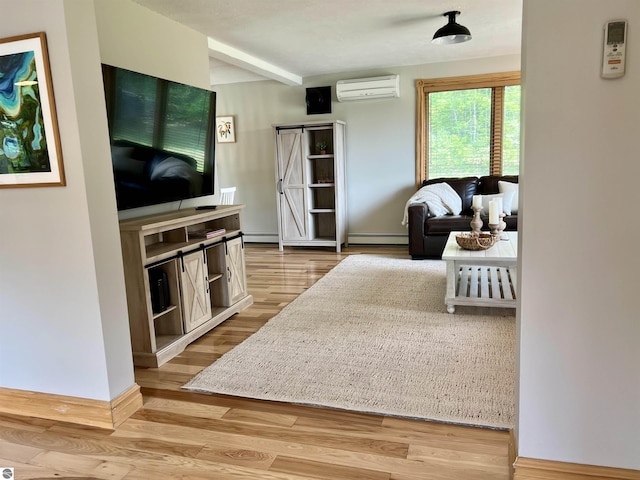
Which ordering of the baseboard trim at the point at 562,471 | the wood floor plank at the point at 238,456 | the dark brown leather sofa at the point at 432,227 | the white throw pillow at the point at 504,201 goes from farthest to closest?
the white throw pillow at the point at 504,201
the dark brown leather sofa at the point at 432,227
the wood floor plank at the point at 238,456
the baseboard trim at the point at 562,471

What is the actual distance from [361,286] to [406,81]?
3104 millimetres

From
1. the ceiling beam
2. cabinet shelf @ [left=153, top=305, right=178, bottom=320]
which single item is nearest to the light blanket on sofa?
the ceiling beam

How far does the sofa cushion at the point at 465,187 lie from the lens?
581 centimetres

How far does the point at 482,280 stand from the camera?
4352 millimetres

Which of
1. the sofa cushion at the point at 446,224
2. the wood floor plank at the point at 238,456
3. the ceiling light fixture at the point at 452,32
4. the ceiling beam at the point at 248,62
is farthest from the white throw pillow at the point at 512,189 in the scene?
the wood floor plank at the point at 238,456

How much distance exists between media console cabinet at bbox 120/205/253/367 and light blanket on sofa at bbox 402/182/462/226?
8.15ft

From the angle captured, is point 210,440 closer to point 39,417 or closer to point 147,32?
point 39,417

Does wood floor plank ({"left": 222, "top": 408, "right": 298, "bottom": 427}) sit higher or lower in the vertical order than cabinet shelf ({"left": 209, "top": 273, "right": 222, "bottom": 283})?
lower

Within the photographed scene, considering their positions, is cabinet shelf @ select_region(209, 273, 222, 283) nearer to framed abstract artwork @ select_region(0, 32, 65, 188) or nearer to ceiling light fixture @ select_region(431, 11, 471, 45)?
framed abstract artwork @ select_region(0, 32, 65, 188)

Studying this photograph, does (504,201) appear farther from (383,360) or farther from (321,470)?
(321,470)

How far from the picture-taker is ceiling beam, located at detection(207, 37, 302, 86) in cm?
445

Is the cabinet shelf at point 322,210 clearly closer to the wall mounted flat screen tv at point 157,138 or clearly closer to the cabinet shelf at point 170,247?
the wall mounted flat screen tv at point 157,138

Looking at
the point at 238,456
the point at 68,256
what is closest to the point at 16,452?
the point at 68,256

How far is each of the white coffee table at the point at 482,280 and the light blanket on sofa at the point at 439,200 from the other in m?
1.16
